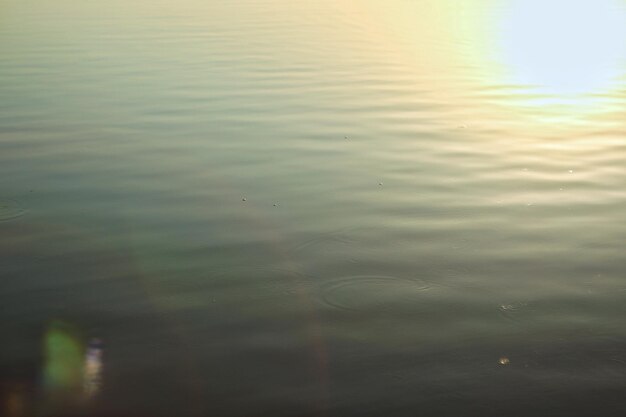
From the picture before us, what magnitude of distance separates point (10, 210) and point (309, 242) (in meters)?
2.27

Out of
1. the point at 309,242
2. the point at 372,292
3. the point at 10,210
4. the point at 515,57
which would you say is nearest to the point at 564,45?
the point at 515,57

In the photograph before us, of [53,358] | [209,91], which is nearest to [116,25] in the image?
[209,91]

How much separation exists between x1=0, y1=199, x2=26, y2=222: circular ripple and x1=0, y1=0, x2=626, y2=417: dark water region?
4 centimetres

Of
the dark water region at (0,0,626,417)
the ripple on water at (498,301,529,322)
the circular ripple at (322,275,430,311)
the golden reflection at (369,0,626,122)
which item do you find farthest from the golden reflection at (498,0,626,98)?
the ripple on water at (498,301,529,322)

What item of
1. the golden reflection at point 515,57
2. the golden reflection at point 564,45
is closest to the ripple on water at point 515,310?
the golden reflection at point 515,57

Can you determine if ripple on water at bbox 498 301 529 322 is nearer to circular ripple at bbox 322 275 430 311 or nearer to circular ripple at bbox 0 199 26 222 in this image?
circular ripple at bbox 322 275 430 311

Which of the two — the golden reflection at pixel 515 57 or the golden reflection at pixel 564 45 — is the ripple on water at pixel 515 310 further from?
the golden reflection at pixel 564 45

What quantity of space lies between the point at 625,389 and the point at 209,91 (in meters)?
8.01

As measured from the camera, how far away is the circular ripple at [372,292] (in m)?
5.61

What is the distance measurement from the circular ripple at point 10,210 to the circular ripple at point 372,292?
8.40ft

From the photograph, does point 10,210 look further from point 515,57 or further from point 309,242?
point 515,57

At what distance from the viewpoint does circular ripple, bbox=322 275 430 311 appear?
5609 mm

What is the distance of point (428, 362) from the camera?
4.93 meters

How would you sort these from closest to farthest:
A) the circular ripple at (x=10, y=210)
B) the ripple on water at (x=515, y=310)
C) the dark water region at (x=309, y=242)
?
the dark water region at (x=309, y=242) < the ripple on water at (x=515, y=310) < the circular ripple at (x=10, y=210)
